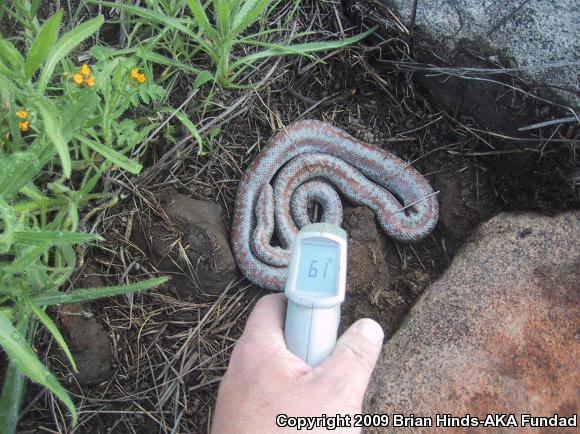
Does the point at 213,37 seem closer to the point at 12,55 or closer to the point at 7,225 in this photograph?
the point at 12,55

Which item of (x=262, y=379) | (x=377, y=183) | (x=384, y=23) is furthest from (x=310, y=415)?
(x=384, y=23)

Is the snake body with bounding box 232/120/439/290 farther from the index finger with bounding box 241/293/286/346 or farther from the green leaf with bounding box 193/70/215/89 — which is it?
the index finger with bounding box 241/293/286/346

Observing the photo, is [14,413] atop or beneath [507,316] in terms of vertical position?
beneath

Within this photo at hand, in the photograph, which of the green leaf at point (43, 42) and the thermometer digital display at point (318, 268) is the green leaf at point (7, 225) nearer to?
the green leaf at point (43, 42)

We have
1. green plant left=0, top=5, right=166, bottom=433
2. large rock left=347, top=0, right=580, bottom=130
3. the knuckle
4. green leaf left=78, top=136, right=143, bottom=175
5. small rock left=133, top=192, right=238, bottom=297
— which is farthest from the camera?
small rock left=133, top=192, right=238, bottom=297

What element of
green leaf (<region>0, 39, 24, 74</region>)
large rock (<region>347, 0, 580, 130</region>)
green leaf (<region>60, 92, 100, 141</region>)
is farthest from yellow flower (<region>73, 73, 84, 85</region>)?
large rock (<region>347, 0, 580, 130</region>)

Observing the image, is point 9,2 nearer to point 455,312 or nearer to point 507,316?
point 455,312
